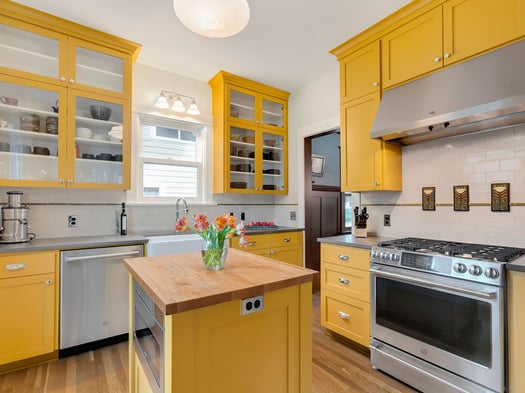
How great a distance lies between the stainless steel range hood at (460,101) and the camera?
1.67 meters

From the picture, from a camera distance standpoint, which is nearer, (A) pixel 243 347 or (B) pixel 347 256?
(A) pixel 243 347

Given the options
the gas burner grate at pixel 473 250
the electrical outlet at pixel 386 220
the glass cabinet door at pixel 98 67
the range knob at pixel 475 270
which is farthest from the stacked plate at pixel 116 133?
the range knob at pixel 475 270

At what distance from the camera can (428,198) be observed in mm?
2398

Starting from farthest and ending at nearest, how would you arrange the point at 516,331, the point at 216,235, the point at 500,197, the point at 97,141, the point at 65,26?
the point at 97,141
the point at 65,26
the point at 500,197
the point at 516,331
the point at 216,235

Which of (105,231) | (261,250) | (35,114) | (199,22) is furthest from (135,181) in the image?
(199,22)

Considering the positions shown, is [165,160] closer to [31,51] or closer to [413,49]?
[31,51]

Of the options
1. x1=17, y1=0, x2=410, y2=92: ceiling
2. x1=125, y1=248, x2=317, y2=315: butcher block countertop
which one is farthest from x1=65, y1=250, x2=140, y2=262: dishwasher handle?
x1=17, y1=0, x2=410, y2=92: ceiling

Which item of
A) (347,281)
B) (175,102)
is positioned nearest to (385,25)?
(347,281)

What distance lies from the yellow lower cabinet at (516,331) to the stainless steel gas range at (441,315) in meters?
0.03

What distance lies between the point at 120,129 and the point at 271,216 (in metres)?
2.39

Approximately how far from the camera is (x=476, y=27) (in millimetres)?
1884

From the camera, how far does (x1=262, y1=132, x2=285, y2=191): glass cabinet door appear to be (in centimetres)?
393

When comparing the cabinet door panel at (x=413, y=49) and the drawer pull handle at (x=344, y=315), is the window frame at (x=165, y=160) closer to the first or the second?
the drawer pull handle at (x=344, y=315)

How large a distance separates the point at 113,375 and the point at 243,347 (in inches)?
61.1
